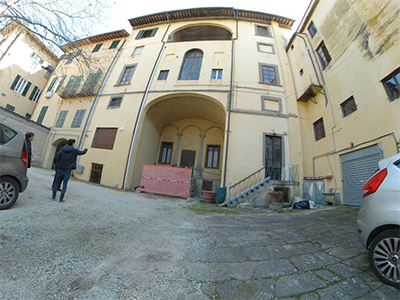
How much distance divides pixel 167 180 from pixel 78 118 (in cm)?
1002

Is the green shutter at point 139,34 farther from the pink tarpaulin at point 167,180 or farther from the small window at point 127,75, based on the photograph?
the pink tarpaulin at point 167,180

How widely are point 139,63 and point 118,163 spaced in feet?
29.1

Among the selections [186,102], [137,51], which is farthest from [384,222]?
[137,51]

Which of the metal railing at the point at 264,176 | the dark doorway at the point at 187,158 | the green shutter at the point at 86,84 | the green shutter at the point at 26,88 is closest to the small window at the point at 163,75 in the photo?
the green shutter at the point at 86,84

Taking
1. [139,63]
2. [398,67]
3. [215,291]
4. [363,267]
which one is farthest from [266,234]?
[139,63]

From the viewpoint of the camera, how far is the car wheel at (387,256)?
1634 millimetres

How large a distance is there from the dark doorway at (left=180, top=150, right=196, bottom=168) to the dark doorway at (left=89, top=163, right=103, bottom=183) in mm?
6215

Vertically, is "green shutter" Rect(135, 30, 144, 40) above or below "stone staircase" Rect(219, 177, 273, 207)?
above

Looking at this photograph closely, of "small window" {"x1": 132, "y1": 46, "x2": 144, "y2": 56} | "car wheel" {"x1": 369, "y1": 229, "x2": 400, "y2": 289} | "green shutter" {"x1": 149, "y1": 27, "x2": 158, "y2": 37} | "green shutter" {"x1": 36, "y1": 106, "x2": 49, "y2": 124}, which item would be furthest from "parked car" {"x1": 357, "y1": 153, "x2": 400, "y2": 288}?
"green shutter" {"x1": 36, "y1": 106, "x2": 49, "y2": 124}

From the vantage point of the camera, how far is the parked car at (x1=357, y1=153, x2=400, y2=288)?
1680 millimetres

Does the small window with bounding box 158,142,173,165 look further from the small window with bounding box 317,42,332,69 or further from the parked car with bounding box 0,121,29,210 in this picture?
the small window with bounding box 317,42,332,69

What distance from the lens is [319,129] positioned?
1017 cm

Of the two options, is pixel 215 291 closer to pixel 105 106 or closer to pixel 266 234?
pixel 266 234

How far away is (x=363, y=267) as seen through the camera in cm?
201
